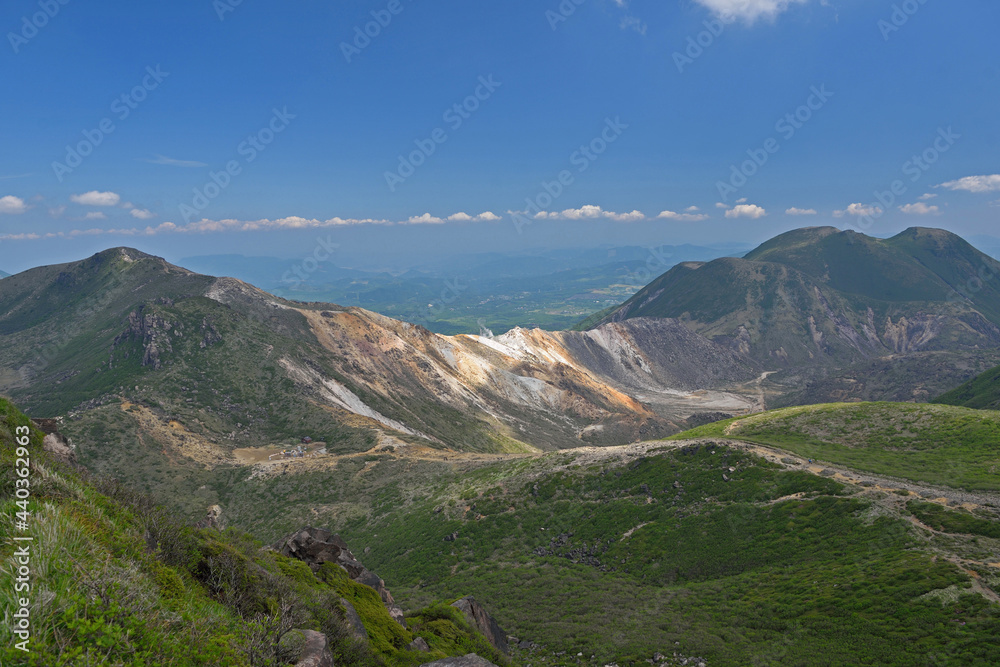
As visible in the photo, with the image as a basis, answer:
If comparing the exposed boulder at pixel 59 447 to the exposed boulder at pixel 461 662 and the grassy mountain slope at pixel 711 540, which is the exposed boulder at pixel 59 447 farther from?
the grassy mountain slope at pixel 711 540

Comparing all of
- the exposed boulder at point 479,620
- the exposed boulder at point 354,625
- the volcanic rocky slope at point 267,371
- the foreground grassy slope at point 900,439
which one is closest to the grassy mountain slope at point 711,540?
the foreground grassy slope at point 900,439

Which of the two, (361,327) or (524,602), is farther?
(361,327)

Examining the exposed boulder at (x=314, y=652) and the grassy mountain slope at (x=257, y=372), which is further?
the grassy mountain slope at (x=257, y=372)

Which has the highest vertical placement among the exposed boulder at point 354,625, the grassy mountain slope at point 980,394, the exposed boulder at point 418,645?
the exposed boulder at point 354,625

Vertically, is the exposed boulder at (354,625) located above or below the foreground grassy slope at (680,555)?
above

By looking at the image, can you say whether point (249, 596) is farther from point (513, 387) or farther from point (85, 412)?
point (513, 387)

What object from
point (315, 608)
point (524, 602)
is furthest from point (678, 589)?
point (315, 608)

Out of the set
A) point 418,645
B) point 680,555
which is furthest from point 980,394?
point 418,645
